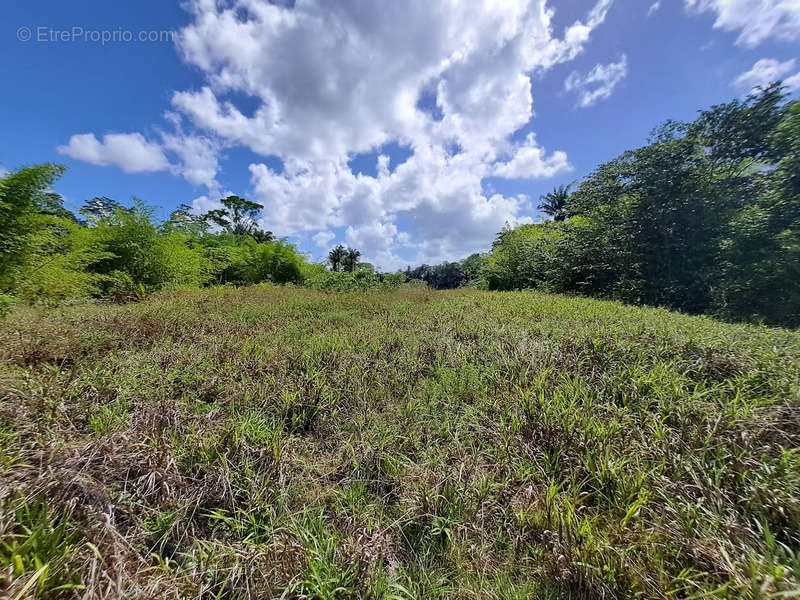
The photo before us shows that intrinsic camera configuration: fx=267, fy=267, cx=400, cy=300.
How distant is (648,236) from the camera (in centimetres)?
790

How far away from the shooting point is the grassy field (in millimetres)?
1048

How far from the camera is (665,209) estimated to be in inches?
293

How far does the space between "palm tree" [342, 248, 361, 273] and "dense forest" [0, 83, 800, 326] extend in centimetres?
1627

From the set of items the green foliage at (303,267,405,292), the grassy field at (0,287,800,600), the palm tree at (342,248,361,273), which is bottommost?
the grassy field at (0,287,800,600)

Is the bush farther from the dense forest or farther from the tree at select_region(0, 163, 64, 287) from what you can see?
the tree at select_region(0, 163, 64, 287)

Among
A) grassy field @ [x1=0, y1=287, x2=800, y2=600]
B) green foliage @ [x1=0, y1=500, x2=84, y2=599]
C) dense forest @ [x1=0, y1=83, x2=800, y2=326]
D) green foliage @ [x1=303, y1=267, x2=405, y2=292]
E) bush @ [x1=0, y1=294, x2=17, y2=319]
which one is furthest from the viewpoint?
green foliage @ [x1=303, y1=267, x2=405, y2=292]

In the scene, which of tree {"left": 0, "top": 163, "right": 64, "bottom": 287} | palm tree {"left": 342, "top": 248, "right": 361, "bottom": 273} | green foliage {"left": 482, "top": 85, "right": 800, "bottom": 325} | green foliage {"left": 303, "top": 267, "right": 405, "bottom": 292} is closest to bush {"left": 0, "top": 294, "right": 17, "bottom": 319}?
tree {"left": 0, "top": 163, "right": 64, "bottom": 287}

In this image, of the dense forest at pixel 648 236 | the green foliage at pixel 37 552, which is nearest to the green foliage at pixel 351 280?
the dense forest at pixel 648 236

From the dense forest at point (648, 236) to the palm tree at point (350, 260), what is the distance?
16271 millimetres

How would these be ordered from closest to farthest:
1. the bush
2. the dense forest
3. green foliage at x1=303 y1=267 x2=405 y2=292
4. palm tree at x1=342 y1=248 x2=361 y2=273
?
the bush
the dense forest
green foliage at x1=303 y1=267 x2=405 y2=292
palm tree at x1=342 y1=248 x2=361 y2=273

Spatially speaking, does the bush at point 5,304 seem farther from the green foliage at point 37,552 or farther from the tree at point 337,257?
the tree at point 337,257

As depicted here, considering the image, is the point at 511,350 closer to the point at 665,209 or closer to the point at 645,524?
the point at 645,524

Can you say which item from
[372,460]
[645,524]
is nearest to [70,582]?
[372,460]

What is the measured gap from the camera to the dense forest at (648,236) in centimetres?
458
